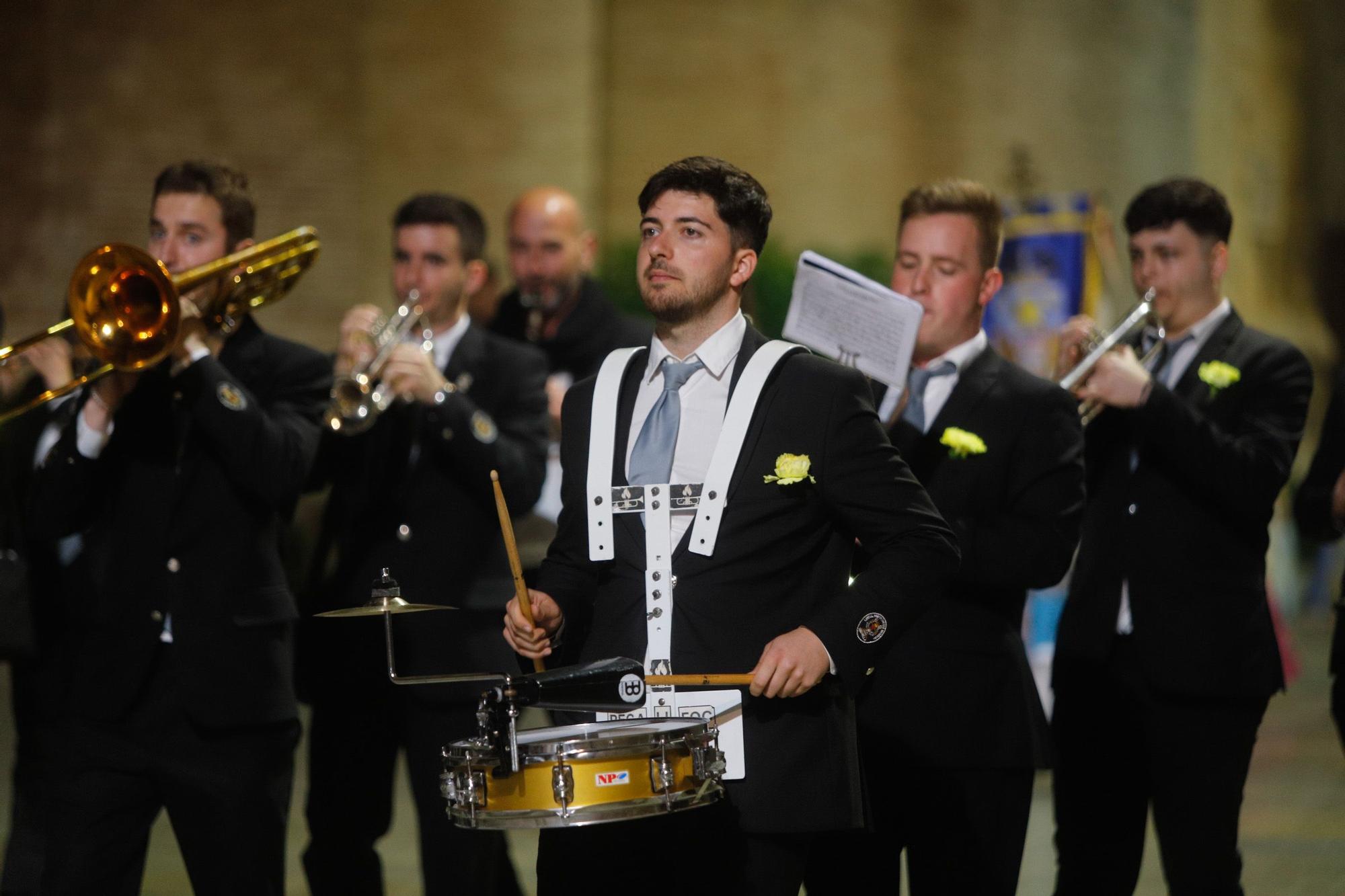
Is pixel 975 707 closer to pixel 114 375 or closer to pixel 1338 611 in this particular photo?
pixel 1338 611

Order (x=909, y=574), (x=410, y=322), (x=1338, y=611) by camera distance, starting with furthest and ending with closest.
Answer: (x=410, y=322) → (x=1338, y=611) → (x=909, y=574)

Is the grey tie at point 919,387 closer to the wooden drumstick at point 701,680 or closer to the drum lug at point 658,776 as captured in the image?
the wooden drumstick at point 701,680

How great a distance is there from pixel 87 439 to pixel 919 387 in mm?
2181

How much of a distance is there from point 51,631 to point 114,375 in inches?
33.2

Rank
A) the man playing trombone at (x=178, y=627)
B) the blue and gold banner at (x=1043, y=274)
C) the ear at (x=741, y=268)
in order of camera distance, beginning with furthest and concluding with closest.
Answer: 1. the blue and gold banner at (x=1043, y=274)
2. the man playing trombone at (x=178, y=627)
3. the ear at (x=741, y=268)

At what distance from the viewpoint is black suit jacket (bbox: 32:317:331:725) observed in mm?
4426

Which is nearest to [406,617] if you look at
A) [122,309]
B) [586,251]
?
Answer: [122,309]

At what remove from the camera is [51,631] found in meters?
4.80

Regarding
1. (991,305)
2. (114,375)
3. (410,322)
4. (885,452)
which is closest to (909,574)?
(885,452)

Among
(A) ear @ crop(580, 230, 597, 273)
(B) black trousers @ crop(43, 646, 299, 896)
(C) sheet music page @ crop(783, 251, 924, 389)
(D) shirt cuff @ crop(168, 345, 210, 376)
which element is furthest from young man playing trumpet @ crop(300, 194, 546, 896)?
(A) ear @ crop(580, 230, 597, 273)

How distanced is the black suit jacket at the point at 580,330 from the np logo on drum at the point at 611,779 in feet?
13.7

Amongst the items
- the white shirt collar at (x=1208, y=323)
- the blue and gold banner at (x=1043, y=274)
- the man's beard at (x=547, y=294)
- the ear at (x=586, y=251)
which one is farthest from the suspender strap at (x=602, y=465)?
the blue and gold banner at (x=1043, y=274)

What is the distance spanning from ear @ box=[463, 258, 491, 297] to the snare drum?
2924 mm

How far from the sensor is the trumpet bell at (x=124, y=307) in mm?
4395
